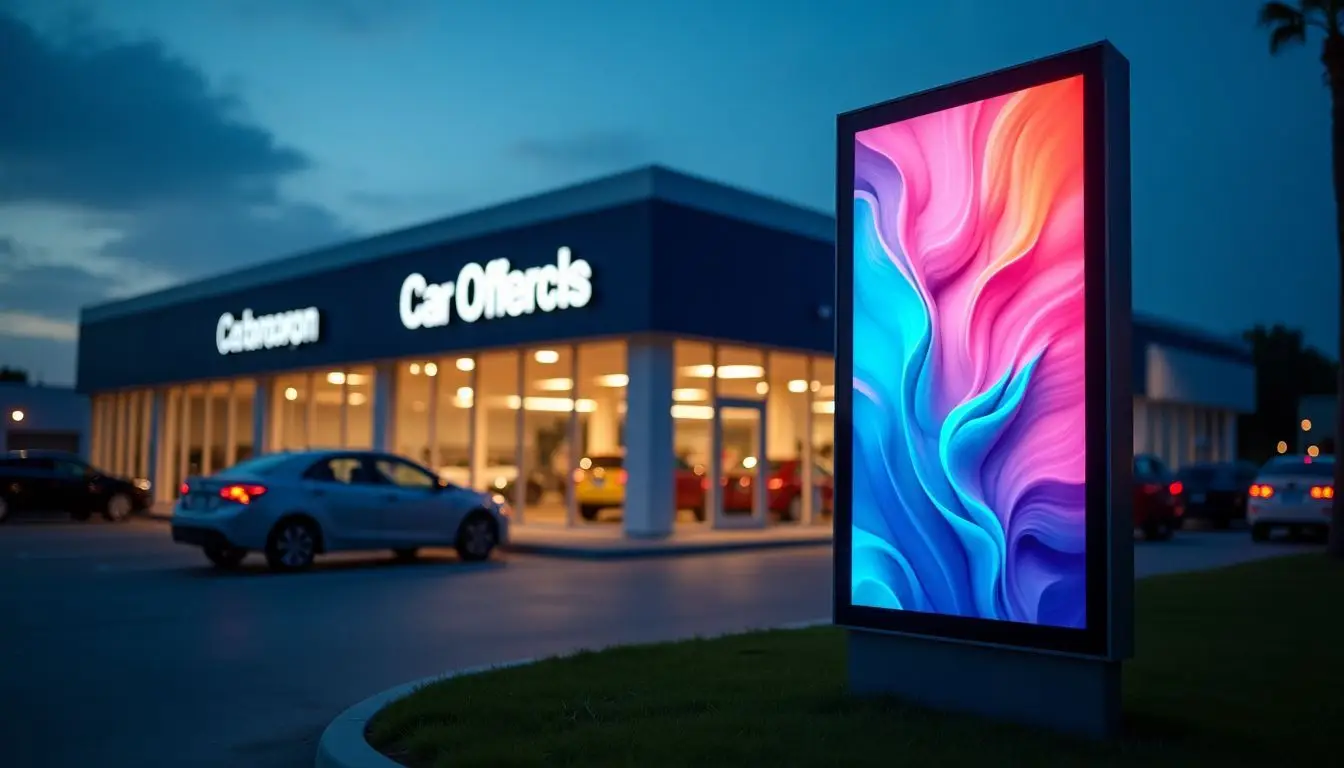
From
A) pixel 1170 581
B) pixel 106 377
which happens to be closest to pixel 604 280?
pixel 1170 581

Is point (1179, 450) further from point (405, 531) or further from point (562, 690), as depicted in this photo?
point (562, 690)

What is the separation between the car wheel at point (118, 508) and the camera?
28.7m

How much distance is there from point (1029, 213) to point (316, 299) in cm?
2615

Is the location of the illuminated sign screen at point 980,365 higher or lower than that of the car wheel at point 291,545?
higher

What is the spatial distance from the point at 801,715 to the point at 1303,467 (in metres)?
21.6

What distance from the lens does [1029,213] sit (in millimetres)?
6281

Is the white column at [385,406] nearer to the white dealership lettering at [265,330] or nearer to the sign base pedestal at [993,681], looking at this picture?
the white dealership lettering at [265,330]

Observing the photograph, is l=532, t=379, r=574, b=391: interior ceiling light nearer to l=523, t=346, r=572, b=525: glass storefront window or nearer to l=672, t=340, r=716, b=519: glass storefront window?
l=523, t=346, r=572, b=525: glass storefront window

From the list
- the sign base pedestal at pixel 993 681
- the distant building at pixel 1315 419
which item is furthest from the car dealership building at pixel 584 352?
the distant building at pixel 1315 419

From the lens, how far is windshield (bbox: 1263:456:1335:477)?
79.1ft

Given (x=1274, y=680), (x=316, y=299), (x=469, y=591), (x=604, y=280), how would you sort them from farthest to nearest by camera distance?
1. (x=316, y=299)
2. (x=604, y=280)
3. (x=469, y=591)
4. (x=1274, y=680)

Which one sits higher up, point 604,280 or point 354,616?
point 604,280

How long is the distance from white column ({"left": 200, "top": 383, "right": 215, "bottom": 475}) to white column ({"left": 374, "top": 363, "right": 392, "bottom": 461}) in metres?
9.59

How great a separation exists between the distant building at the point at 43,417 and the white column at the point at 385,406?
2645 centimetres
